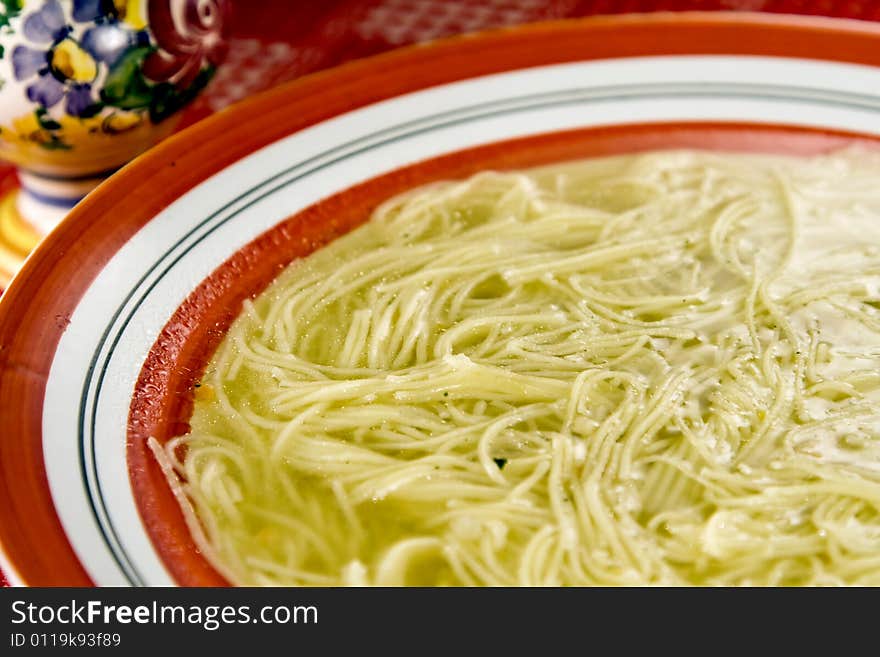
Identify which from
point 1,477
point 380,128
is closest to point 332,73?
point 380,128

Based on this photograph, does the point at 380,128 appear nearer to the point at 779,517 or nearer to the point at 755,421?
the point at 755,421

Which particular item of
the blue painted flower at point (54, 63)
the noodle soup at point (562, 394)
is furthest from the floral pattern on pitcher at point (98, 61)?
the noodle soup at point (562, 394)

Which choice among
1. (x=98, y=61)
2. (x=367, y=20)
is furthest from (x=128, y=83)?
(x=367, y=20)

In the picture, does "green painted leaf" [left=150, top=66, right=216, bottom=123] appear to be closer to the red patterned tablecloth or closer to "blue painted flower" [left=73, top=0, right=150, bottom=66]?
"blue painted flower" [left=73, top=0, right=150, bottom=66]

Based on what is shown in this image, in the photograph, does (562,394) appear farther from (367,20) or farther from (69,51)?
(367,20)

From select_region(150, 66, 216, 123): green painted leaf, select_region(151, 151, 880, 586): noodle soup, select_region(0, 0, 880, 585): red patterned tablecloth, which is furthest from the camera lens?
select_region(0, 0, 880, 585): red patterned tablecloth

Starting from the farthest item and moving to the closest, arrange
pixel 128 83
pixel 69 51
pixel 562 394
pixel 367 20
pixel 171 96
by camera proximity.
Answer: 1. pixel 367 20
2. pixel 171 96
3. pixel 128 83
4. pixel 69 51
5. pixel 562 394

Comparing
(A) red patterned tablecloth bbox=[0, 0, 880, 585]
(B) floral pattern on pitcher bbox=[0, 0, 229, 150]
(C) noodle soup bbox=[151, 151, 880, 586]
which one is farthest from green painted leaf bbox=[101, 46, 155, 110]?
(A) red patterned tablecloth bbox=[0, 0, 880, 585]
